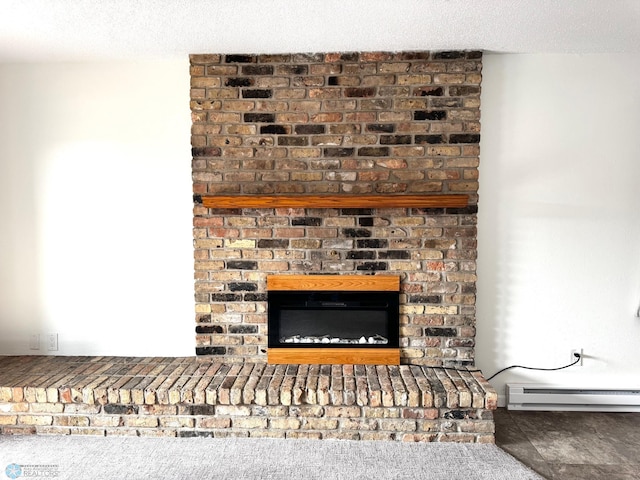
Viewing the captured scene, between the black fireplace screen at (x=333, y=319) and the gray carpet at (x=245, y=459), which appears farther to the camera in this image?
the black fireplace screen at (x=333, y=319)

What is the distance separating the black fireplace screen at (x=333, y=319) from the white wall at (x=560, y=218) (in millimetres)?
601

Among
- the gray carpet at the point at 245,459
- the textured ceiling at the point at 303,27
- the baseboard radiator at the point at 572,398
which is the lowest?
Answer: the gray carpet at the point at 245,459

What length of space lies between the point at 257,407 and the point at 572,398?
1.94 metres

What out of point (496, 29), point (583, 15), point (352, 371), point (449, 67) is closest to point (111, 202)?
point (352, 371)

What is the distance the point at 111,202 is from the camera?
2758 mm

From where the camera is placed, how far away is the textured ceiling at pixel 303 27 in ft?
6.51

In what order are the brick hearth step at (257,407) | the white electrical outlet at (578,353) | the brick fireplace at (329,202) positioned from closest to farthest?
1. the brick hearth step at (257,407)
2. the brick fireplace at (329,202)
3. the white electrical outlet at (578,353)

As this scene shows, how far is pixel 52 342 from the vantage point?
111 inches

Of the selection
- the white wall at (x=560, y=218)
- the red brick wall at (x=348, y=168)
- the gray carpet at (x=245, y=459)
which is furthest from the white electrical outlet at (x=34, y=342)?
the white wall at (x=560, y=218)

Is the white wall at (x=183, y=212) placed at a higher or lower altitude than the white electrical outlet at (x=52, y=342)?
higher

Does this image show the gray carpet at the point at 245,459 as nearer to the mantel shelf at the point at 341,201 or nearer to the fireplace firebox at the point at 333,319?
the fireplace firebox at the point at 333,319

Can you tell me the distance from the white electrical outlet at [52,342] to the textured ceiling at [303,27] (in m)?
1.77

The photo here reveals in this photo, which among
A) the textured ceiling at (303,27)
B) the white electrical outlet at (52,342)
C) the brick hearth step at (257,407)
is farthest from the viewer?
the white electrical outlet at (52,342)

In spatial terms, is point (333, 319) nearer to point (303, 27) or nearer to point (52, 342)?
point (303, 27)
